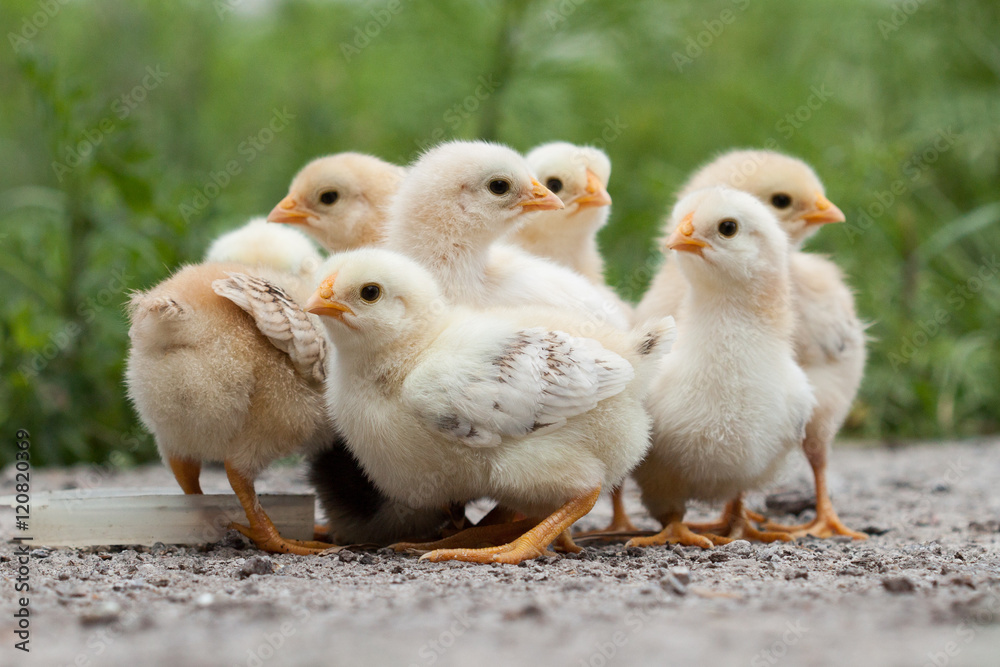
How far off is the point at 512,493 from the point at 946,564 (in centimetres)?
127

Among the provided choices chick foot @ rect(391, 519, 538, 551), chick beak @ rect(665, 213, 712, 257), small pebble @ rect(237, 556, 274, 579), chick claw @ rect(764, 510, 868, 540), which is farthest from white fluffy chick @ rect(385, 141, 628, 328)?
chick claw @ rect(764, 510, 868, 540)

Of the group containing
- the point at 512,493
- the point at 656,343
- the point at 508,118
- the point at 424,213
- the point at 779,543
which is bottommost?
the point at 779,543

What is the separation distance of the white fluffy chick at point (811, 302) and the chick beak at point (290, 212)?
1.37 metres

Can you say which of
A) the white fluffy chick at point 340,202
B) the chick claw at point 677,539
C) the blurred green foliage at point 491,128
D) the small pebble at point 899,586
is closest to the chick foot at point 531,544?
the chick claw at point 677,539

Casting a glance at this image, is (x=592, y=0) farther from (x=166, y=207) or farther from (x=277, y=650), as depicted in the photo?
(x=277, y=650)

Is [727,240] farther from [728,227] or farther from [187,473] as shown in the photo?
[187,473]

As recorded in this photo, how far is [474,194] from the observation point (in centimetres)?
314

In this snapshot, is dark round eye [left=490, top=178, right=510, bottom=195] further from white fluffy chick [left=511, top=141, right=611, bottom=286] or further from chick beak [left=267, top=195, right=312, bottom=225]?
chick beak [left=267, top=195, right=312, bottom=225]

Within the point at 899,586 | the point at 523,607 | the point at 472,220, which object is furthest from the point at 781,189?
the point at 523,607

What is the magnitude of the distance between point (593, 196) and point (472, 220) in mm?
746

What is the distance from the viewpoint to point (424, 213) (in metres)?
3.13

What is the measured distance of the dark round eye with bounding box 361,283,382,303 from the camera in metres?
2.72

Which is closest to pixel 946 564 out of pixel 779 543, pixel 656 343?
pixel 779 543

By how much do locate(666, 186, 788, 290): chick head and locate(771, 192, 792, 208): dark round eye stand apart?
73cm
